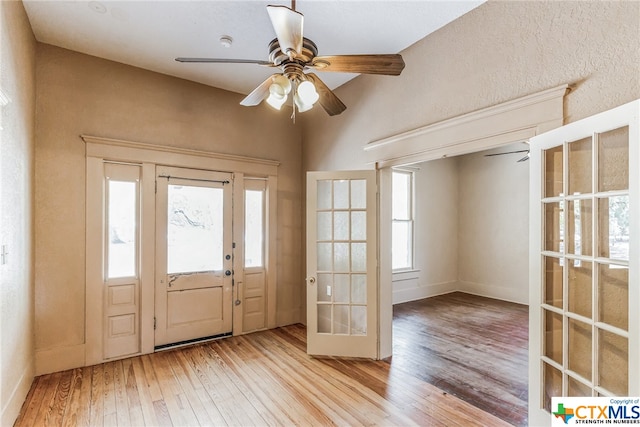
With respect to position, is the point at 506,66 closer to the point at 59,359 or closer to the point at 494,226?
the point at 494,226

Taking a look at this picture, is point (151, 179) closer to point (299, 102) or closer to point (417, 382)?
point (299, 102)

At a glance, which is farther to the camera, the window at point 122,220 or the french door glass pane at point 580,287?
the window at point 122,220

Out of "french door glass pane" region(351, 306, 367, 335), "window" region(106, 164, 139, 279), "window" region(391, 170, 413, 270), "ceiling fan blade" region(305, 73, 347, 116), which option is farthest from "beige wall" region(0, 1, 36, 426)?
"window" region(391, 170, 413, 270)

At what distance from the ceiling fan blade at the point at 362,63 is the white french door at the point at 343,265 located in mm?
1505

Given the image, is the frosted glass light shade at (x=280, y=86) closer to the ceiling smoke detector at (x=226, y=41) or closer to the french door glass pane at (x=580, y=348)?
the ceiling smoke detector at (x=226, y=41)

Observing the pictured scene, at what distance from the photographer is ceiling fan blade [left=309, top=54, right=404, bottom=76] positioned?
1986 mm

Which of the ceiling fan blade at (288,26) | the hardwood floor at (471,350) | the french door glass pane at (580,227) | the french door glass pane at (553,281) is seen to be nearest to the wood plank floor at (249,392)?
the hardwood floor at (471,350)

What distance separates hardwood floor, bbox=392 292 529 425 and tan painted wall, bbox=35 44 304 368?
11.6ft

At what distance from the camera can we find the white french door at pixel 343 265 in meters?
3.50

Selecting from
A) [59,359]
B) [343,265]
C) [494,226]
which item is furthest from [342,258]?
[494,226]

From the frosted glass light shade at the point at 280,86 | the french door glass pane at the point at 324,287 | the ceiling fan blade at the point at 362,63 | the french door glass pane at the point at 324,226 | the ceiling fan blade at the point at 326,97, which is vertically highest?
the ceiling fan blade at the point at 362,63

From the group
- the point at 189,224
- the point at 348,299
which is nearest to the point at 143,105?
the point at 189,224

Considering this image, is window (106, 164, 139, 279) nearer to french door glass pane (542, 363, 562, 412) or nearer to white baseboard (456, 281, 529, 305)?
french door glass pane (542, 363, 562, 412)

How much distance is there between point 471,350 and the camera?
12.4 feet
